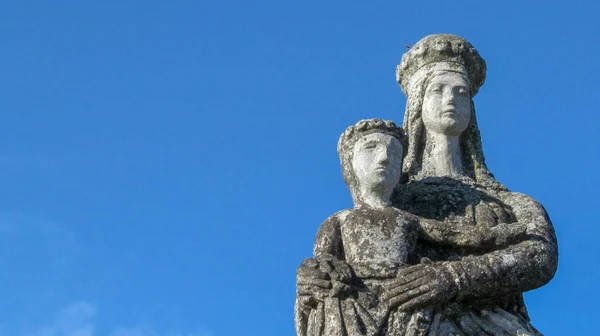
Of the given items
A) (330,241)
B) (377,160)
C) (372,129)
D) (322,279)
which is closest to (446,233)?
(377,160)

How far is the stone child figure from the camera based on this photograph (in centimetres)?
920

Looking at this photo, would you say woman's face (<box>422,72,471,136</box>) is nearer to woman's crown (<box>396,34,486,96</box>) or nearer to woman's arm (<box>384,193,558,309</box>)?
woman's crown (<box>396,34,486,96</box>)

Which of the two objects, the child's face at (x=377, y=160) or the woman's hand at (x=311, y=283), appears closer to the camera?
the woman's hand at (x=311, y=283)

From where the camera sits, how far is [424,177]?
11.1 m

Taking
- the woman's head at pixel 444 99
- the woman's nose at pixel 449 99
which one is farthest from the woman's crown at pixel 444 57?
the woman's nose at pixel 449 99

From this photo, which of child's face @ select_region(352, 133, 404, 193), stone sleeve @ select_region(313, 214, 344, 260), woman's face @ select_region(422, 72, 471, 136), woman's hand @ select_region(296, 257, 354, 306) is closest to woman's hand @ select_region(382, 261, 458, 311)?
woman's hand @ select_region(296, 257, 354, 306)

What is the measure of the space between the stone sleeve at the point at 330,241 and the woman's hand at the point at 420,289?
712 millimetres

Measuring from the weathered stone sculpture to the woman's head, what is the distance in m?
0.01

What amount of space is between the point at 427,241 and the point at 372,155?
0.82m

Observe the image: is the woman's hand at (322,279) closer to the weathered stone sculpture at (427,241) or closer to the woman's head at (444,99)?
the weathered stone sculpture at (427,241)

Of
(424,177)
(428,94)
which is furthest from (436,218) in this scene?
(428,94)

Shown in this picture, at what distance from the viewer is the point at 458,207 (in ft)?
34.3

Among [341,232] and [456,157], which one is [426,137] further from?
[341,232]

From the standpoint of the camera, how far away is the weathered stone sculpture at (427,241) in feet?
30.3
